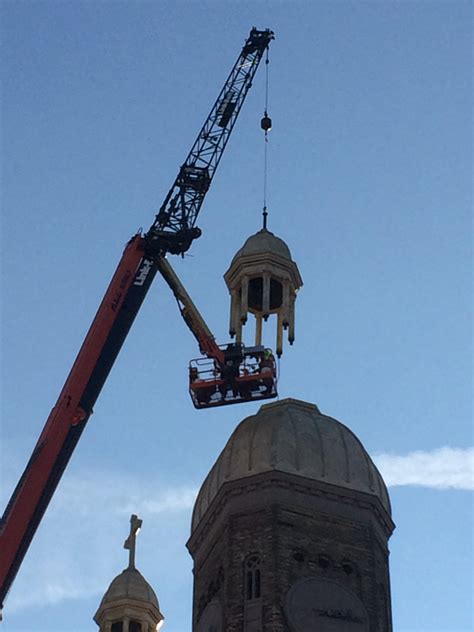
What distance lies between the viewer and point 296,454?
62.8 m

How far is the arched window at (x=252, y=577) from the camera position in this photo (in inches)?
2351

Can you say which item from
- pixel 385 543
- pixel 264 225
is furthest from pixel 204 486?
pixel 264 225

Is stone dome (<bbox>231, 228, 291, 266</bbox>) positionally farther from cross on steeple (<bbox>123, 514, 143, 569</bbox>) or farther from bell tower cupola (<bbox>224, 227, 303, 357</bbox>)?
cross on steeple (<bbox>123, 514, 143, 569</bbox>)

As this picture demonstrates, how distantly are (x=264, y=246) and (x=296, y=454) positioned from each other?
9.64 m

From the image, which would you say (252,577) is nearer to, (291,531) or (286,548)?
(286,548)

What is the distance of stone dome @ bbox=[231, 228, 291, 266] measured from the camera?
224 ft

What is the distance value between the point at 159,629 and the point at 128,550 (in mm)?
3797

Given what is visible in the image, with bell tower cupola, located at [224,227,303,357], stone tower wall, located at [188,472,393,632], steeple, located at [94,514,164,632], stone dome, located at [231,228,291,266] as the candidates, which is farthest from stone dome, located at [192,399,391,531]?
steeple, located at [94,514,164,632]

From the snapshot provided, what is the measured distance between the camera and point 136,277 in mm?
61750

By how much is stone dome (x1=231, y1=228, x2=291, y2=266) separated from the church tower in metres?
6.51

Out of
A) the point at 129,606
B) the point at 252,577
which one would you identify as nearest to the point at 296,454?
the point at 252,577

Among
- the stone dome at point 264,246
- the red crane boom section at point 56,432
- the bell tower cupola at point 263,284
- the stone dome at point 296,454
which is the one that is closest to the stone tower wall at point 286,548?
the stone dome at point 296,454

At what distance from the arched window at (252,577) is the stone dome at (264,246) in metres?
13.4

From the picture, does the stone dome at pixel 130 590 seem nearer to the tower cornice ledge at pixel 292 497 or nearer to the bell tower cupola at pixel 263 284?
the tower cornice ledge at pixel 292 497
